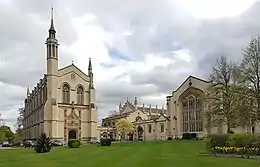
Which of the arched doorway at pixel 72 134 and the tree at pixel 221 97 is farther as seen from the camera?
the arched doorway at pixel 72 134

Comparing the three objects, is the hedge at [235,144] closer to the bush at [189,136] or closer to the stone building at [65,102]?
the bush at [189,136]

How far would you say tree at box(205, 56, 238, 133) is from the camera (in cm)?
5106

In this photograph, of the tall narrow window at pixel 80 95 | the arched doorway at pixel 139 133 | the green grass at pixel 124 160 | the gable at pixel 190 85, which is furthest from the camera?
the arched doorway at pixel 139 133

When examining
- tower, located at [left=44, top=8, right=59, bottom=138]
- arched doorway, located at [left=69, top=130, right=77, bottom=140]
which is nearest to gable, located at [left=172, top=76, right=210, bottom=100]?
arched doorway, located at [left=69, top=130, right=77, bottom=140]

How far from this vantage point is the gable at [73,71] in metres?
84.2

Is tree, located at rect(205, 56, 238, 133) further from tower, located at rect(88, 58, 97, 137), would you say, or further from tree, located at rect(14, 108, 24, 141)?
tree, located at rect(14, 108, 24, 141)

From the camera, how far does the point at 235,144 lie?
2828cm

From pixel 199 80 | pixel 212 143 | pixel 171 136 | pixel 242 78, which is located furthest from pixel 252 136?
pixel 171 136

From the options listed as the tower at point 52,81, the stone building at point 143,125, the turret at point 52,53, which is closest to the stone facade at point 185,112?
the stone building at point 143,125

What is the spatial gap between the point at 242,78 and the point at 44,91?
55.5m

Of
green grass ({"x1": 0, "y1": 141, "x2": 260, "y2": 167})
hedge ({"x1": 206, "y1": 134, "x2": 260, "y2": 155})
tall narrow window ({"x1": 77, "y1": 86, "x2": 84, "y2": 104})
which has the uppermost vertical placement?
tall narrow window ({"x1": 77, "y1": 86, "x2": 84, "y2": 104})

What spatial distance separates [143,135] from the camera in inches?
3971

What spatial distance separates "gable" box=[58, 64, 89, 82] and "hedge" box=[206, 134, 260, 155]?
58.0m

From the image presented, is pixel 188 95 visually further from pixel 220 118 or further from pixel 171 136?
pixel 220 118
